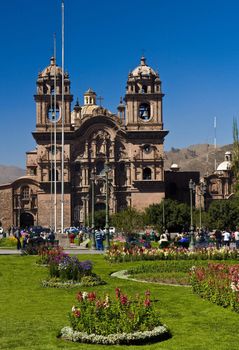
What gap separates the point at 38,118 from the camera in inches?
2970

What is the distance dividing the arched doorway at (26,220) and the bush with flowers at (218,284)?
6354cm

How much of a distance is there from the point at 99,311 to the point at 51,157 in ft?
210

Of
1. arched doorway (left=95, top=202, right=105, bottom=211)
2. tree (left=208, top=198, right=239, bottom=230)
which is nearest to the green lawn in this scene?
tree (left=208, top=198, right=239, bottom=230)

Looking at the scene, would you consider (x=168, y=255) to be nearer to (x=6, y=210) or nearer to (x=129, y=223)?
(x=129, y=223)

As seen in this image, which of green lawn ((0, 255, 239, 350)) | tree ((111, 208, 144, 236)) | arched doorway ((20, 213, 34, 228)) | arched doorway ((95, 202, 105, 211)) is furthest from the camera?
arched doorway ((20, 213, 34, 228))

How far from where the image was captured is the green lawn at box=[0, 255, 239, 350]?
1124 cm

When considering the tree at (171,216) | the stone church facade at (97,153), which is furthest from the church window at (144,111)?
the tree at (171,216)

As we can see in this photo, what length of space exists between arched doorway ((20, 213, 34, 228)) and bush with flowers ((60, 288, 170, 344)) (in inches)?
2727

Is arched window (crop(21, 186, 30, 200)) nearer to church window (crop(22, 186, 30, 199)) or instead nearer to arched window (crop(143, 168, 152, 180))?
church window (crop(22, 186, 30, 199))

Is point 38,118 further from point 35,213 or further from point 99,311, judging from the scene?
point 99,311

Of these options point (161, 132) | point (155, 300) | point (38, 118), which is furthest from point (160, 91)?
point (155, 300)

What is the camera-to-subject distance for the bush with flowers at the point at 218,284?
14.4 metres

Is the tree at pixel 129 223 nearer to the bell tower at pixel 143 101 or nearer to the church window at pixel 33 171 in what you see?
the bell tower at pixel 143 101

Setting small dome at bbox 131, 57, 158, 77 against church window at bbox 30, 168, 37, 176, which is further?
church window at bbox 30, 168, 37, 176
